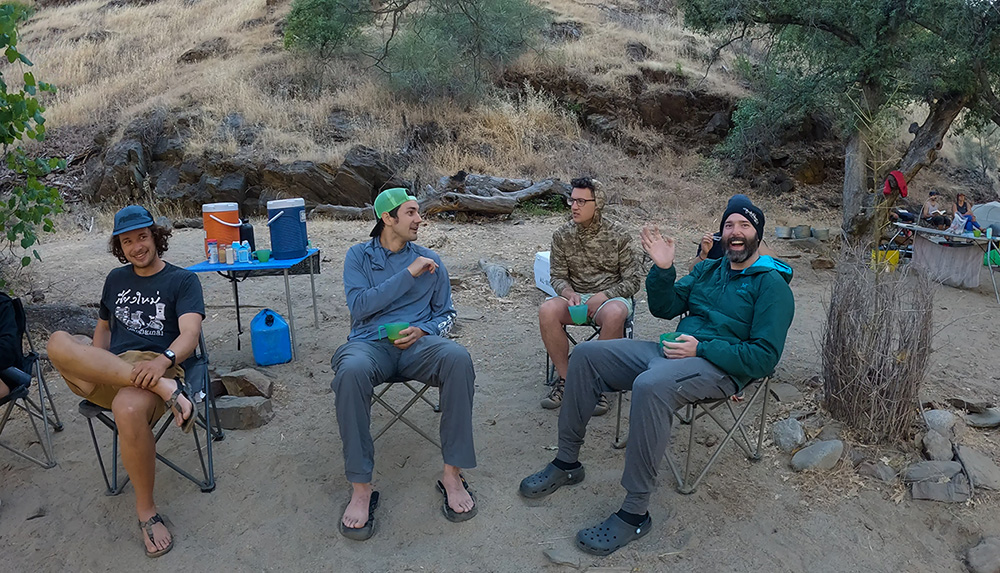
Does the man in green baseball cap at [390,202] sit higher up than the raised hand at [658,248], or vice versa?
the man in green baseball cap at [390,202]

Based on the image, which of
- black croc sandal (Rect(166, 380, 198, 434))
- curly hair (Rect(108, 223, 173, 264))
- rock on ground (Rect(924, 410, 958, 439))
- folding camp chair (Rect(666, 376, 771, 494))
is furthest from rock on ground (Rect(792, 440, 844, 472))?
curly hair (Rect(108, 223, 173, 264))

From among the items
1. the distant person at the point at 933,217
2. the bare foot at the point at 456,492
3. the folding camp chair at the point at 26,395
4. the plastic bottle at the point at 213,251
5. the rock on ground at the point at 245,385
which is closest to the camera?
the bare foot at the point at 456,492

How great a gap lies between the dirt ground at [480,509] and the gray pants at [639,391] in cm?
26

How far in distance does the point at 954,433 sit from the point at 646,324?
7.80 ft

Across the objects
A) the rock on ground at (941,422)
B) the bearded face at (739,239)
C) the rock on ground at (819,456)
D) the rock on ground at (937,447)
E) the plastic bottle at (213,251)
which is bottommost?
the rock on ground at (819,456)

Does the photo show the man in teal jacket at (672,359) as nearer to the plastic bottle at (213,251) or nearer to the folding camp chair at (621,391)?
the folding camp chair at (621,391)

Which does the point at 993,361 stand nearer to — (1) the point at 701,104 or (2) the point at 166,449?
(2) the point at 166,449

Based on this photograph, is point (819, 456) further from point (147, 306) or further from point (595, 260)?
point (147, 306)

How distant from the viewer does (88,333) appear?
480 cm

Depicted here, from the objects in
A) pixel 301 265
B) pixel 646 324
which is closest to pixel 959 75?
pixel 646 324

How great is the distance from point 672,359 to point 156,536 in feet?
7.23

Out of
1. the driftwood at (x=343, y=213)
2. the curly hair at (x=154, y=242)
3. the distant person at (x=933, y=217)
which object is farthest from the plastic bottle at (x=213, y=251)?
the distant person at (x=933, y=217)

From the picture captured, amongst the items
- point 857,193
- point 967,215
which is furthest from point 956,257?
point 857,193

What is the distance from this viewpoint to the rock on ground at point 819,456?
3.13 metres
